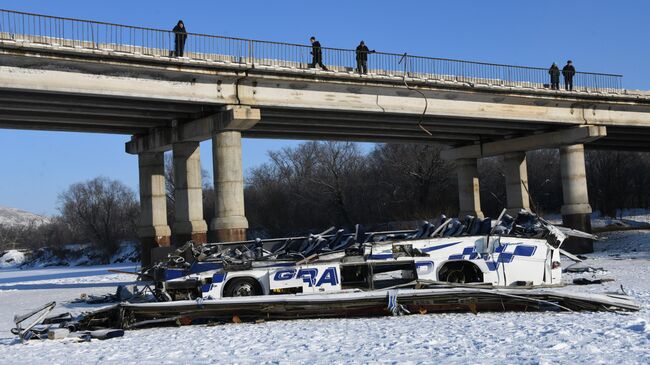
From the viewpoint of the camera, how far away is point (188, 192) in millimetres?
32531

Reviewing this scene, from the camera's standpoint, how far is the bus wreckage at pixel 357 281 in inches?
569

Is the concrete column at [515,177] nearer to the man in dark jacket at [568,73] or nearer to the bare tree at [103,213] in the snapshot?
the man in dark jacket at [568,73]

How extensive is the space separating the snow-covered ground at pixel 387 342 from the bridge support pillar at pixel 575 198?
2557cm

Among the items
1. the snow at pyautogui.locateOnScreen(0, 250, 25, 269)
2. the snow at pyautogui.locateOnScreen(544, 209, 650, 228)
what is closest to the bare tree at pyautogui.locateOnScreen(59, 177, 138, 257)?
the snow at pyautogui.locateOnScreen(0, 250, 25, 269)

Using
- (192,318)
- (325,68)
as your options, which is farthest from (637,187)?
(192,318)

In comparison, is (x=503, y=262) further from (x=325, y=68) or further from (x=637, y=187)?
(x=637, y=187)

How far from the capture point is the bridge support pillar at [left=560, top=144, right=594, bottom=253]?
1566 inches

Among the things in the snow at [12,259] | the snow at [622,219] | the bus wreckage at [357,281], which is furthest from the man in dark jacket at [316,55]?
the snow at [12,259]

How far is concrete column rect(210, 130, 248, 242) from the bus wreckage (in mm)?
10185

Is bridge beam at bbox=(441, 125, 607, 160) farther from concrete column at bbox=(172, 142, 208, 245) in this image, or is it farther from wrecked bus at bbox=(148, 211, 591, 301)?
wrecked bus at bbox=(148, 211, 591, 301)

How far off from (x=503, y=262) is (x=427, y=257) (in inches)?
71.5

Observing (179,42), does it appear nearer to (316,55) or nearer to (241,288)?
(316,55)

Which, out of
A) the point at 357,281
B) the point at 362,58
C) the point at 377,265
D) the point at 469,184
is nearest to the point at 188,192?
the point at 362,58

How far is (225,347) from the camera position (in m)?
11.5
